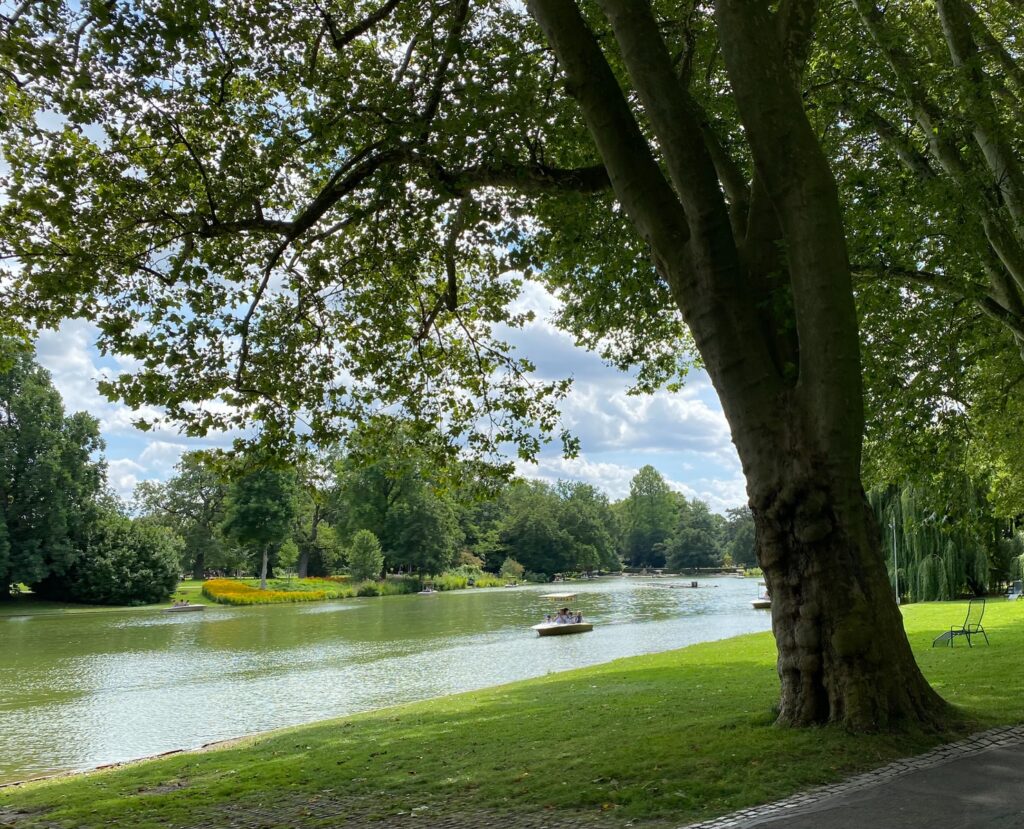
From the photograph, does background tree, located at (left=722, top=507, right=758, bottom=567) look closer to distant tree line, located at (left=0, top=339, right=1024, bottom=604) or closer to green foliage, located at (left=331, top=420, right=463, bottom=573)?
distant tree line, located at (left=0, top=339, right=1024, bottom=604)

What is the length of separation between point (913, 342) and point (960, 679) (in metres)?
4.73

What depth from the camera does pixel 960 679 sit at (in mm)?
10125

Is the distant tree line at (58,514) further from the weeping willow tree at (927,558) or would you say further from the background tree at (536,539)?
the background tree at (536,539)

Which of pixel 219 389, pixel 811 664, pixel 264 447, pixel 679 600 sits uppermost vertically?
pixel 219 389

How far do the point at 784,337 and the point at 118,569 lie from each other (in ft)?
169

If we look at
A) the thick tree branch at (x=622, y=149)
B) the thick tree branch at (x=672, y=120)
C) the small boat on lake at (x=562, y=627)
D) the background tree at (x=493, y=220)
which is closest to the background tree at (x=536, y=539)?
the small boat on lake at (x=562, y=627)

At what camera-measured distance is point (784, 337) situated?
699cm


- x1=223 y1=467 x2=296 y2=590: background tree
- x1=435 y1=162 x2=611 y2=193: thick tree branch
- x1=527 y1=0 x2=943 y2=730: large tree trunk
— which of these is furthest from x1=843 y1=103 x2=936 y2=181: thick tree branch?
x1=223 y1=467 x2=296 y2=590: background tree

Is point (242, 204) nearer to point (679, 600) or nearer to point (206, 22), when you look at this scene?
point (206, 22)

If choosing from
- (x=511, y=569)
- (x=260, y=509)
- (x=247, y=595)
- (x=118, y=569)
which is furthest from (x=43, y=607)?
(x=511, y=569)

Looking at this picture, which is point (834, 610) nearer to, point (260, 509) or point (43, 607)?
point (43, 607)

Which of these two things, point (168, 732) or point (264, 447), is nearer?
point (264, 447)

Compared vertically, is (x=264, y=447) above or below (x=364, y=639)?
above

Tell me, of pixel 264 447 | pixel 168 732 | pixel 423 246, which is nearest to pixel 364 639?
pixel 168 732
